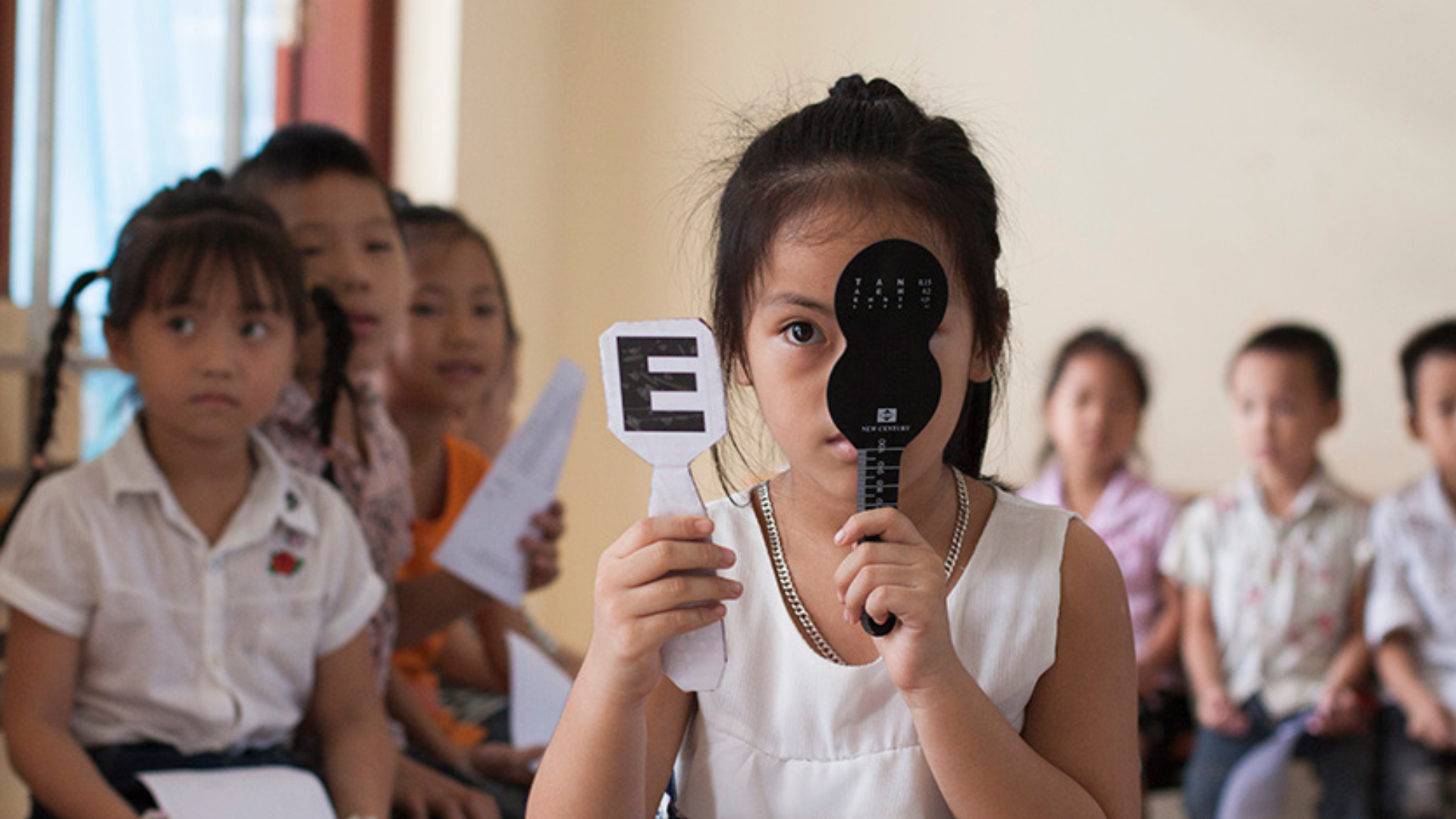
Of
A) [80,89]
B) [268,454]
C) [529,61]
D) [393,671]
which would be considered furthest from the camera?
[529,61]

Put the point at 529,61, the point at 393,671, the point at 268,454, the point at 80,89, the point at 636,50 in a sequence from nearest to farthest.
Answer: the point at 268,454 < the point at 393,671 < the point at 80,89 < the point at 636,50 < the point at 529,61

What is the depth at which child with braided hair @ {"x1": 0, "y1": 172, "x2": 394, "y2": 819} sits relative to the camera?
0.94m

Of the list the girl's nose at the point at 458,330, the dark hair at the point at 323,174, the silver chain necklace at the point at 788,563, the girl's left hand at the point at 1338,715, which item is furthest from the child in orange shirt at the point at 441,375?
the girl's left hand at the point at 1338,715

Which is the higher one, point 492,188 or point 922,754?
point 492,188

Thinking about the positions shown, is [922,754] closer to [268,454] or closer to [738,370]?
[738,370]

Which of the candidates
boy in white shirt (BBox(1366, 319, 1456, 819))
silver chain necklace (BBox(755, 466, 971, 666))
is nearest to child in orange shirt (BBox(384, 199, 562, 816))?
silver chain necklace (BBox(755, 466, 971, 666))

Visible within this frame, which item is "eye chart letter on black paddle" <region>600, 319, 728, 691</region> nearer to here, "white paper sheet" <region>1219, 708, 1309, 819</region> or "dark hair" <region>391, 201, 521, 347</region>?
"dark hair" <region>391, 201, 521, 347</region>

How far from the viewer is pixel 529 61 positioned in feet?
8.06

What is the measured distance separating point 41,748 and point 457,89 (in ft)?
5.26

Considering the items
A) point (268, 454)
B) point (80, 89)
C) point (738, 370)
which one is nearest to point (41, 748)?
point (268, 454)

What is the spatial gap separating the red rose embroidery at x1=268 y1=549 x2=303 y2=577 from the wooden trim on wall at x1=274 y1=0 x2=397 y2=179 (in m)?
1.37

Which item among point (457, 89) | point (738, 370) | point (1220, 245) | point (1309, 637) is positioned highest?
point (457, 89)

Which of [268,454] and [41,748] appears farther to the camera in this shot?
[268,454]

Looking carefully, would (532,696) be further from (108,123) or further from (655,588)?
(108,123)
